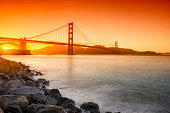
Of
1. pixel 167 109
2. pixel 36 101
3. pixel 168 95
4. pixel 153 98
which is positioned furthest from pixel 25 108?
pixel 168 95

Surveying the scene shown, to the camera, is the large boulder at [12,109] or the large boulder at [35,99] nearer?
the large boulder at [12,109]

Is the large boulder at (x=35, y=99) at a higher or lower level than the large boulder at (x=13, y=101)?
lower

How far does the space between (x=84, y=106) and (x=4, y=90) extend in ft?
9.42

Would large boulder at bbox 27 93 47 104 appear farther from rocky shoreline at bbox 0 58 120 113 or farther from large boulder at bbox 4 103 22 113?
large boulder at bbox 4 103 22 113

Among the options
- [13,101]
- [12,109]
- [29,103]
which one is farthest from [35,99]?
[12,109]

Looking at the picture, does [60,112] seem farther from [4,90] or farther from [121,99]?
[121,99]

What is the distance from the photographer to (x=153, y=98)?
746cm

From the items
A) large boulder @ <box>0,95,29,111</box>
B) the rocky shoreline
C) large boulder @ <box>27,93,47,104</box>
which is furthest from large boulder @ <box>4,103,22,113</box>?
large boulder @ <box>27,93,47,104</box>

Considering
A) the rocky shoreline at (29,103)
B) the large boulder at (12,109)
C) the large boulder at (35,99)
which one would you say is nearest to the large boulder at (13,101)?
the rocky shoreline at (29,103)

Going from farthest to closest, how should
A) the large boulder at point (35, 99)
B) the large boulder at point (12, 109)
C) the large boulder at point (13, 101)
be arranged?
the large boulder at point (35, 99)
the large boulder at point (13, 101)
the large boulder at point (12, 109)

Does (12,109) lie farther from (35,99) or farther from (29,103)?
(35,99)

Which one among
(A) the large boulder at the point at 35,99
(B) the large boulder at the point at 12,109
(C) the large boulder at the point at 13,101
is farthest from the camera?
(A) the large boulder at the point at 35,99

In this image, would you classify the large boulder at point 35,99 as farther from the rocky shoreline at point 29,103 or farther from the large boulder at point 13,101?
the large boulder at point 13,101

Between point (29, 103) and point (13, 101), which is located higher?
point (13, 101)
